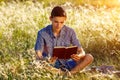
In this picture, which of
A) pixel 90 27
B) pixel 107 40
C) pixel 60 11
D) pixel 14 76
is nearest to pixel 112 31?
pixel 107 40

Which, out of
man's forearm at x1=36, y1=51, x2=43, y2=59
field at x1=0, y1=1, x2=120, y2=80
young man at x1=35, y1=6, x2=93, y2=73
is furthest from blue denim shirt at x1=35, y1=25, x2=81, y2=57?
field at x1=0, y1=1, x2=120, y2=80

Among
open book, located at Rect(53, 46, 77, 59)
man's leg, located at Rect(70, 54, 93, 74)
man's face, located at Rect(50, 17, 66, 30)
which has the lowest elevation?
man's leg, located at Rect(70, 54, 93, 74)

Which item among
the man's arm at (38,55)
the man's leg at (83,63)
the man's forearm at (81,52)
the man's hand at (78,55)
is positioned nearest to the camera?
the man's hand at (78,55)

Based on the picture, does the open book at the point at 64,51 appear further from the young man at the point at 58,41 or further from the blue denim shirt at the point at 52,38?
the blue denim shirt at the point at 52,38

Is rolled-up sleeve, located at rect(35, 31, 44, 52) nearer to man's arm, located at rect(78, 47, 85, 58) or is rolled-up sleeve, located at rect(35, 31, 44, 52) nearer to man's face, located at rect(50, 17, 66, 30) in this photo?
man's face, located at rect(50, 17, 66, 30)

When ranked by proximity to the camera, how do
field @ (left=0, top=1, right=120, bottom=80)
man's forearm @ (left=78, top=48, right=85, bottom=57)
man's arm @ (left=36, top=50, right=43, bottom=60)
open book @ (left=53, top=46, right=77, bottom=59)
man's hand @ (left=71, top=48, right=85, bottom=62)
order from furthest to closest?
field @ (left=0, top=1, right=120, bottom=80), man's forearm @ (left=78, top=48, right=85, bottom=57), man's arm @ (left=36, top=50, right=43, bottom=60), man's hand @ (left=71, top=48, right=85, bottom=62), open book @ (left=53, top=46, right=77, bottom=59)

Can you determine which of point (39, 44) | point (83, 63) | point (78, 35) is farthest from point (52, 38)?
point (78, 35)

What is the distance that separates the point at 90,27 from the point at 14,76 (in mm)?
3320

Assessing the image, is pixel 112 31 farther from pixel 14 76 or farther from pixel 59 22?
pixel 14 76

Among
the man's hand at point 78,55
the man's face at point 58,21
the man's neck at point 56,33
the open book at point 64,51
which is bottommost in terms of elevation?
the man's hand at point 78,55

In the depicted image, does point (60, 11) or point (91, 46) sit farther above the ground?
point (60, 11)

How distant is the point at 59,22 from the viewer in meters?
6.12

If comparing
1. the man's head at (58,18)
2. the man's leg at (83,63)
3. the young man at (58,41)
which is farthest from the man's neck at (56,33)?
the man's leg at (83,63)

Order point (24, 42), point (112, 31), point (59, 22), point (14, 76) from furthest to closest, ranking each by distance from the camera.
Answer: point (24, 42) < point (112, 31) < point (59, 22) < point (14, 76)
